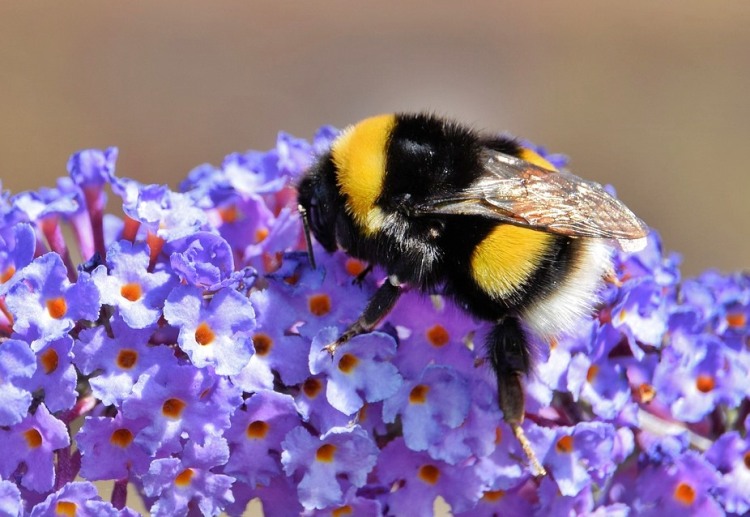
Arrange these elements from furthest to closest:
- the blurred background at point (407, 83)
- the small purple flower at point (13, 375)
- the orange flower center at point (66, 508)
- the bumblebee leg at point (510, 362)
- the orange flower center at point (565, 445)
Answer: the blurred background at point (407, 83) < the orange flower center at point (565, 445) < the bumblebee leg at point (510, 362) < the orange flower center at point (66, 508) < the small purple flower at point (13, 375)

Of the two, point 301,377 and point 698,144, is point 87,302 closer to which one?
point 301,377

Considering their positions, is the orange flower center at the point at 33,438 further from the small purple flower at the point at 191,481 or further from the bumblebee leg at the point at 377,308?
the bumblebee leg at the point at 377,308

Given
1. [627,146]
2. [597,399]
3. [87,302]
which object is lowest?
[627,146]

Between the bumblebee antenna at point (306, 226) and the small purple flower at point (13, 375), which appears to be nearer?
the small purple flower at point (13, 375)

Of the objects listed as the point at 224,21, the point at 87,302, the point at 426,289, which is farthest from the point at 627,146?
the point at 87,302

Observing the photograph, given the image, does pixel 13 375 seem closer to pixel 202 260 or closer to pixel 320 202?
pixel 202 260

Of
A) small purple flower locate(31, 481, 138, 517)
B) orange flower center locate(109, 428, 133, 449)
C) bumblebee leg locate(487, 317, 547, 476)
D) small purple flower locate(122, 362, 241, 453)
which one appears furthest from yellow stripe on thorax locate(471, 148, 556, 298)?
small purple flower locate(31, 481, 138, 517)

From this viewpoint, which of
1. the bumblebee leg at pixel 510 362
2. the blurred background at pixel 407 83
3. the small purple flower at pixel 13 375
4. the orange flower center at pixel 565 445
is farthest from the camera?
the blurred background at pixel 407 83

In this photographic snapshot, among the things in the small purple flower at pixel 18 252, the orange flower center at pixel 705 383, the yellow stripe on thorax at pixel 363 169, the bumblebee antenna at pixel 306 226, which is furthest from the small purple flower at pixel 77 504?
the orange flower center at pixel 705 383
